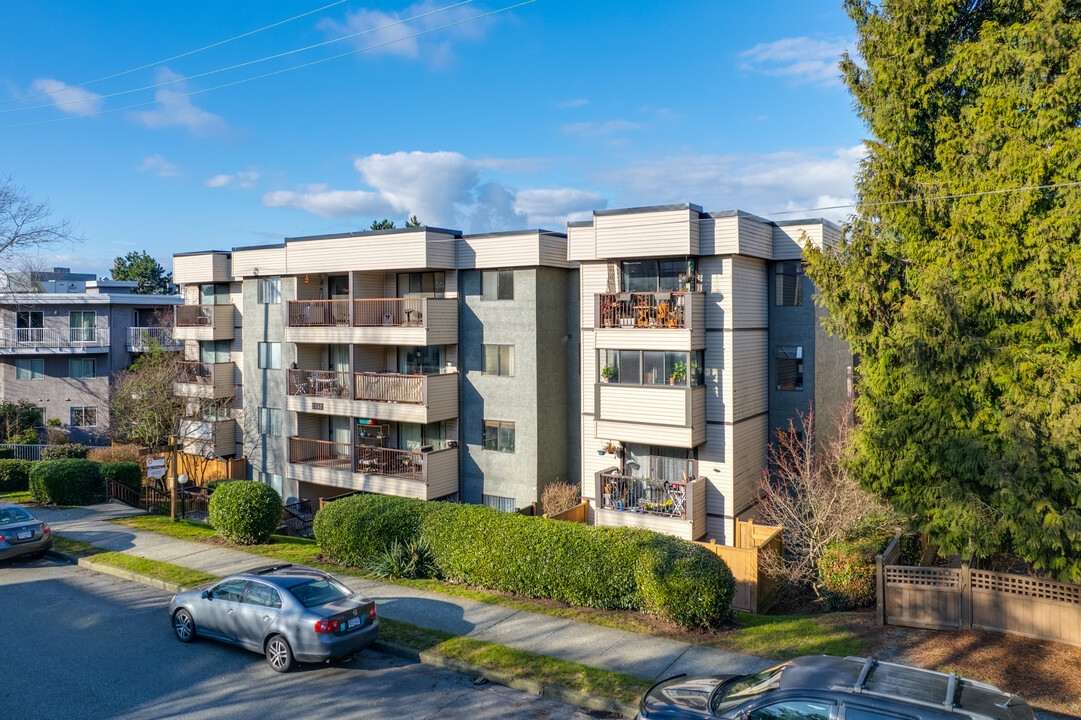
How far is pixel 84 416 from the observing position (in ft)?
130

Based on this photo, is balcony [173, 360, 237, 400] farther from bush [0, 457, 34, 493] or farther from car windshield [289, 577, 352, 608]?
car windshield [289, 577, 352, 608]

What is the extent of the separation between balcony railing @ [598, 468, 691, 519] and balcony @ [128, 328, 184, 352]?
87.9ft

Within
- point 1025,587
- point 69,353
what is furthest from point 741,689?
point 69,353

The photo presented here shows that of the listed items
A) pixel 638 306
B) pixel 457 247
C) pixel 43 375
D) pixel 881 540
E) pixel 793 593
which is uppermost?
pixel 457 247

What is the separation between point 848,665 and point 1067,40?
1046cm

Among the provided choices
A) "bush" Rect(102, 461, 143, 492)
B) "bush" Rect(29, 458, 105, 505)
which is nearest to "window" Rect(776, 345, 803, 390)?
"bush" Rect(29, 458, 105, 505)

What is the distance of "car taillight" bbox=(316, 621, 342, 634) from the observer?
36.9 ft

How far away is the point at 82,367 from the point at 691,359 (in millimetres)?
35865

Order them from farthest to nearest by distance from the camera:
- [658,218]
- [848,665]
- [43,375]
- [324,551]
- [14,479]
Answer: [43,375] → [14,479] → [658,218] → [324,551] → [848,665]

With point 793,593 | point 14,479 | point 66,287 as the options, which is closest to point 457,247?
point 793,593

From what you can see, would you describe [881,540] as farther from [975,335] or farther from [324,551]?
[324,551]

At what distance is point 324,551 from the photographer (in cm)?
1794

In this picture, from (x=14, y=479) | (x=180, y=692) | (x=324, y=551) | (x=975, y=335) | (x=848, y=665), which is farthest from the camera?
(x=14, y=479)

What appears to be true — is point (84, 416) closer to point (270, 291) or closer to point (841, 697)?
point (270, 291)
